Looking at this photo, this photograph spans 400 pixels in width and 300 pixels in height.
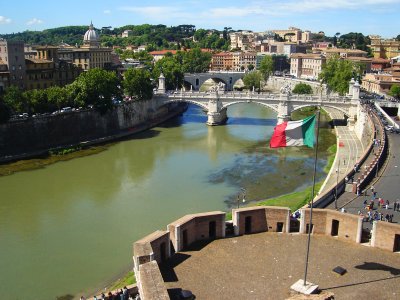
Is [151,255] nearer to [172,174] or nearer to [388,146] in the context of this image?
[172,174]

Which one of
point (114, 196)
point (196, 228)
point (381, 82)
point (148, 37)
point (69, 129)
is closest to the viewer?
point (196, 228)

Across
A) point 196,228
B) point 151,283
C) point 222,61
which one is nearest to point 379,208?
point 196,228

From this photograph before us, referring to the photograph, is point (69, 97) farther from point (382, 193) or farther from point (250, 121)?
point (382, 193)

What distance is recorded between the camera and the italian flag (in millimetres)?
11320

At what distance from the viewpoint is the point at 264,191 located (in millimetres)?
22234

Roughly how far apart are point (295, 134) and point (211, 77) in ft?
171

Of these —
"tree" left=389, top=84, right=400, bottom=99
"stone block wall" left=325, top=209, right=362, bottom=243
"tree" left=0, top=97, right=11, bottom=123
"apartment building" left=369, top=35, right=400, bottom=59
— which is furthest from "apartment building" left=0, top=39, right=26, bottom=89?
"apartment building" left=369, top=35, right=400, bottom=59

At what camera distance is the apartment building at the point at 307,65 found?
71750 mm

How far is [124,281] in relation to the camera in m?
13.0

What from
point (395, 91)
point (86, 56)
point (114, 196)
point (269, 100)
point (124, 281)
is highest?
point (86, 56)

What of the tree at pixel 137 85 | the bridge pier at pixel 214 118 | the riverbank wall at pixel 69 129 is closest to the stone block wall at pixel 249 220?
the riverbank wall at pixel 69 129

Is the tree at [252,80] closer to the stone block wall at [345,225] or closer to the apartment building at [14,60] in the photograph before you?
the apartment building at [14,60]

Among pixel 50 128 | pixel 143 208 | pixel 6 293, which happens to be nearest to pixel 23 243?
pixel 6 293

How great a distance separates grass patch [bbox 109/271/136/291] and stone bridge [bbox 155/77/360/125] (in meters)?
26.4
